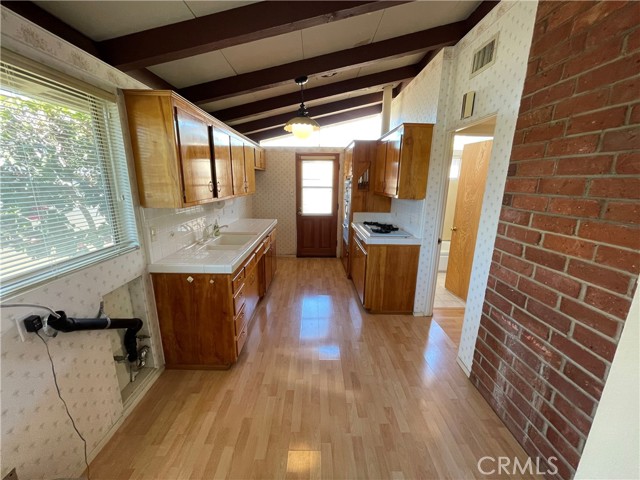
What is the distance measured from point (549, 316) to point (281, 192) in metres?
4.63

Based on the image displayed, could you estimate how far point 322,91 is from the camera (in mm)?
3408

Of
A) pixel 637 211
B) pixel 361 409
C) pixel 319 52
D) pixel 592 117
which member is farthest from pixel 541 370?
pixel 319 52

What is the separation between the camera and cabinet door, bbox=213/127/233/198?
2.41m

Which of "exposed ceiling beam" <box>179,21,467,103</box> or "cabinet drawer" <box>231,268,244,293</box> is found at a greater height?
"exposed ceiling beam" <box>179,21,467,103</box>

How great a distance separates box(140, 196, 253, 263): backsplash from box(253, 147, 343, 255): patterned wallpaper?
1831 mm

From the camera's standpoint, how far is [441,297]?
366 centimetres

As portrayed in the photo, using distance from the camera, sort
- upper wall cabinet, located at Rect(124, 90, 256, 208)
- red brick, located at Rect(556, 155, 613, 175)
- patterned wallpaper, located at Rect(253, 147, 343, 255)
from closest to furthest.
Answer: red brick, located at Rect(556, 155, 613, 175), upper wall cabinet, located at Rect(124, 90, 256, 208), patterned wallpaper, located at Rect(253, 147, 343, 255)

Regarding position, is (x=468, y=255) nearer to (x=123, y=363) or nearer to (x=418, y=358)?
(x=418, y=358)

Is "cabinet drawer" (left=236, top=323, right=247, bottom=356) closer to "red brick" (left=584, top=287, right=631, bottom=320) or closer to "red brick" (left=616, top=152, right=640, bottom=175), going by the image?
"red brick" (left=584, top=287, right=631, bottom=320)

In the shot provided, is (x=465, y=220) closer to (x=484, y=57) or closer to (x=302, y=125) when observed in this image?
(x=484, y=57)

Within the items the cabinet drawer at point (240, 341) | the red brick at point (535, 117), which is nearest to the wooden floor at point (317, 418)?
the cabinet drawer at point (240, 341)

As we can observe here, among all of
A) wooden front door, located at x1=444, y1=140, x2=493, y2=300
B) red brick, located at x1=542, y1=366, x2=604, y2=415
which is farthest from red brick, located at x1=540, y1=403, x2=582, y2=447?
wooden front door, located at x1=444, y1=140, x2=493, y2=300

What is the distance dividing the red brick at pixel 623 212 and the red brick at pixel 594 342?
0.51m

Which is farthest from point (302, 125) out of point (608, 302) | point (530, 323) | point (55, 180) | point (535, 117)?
point (608, 302)
